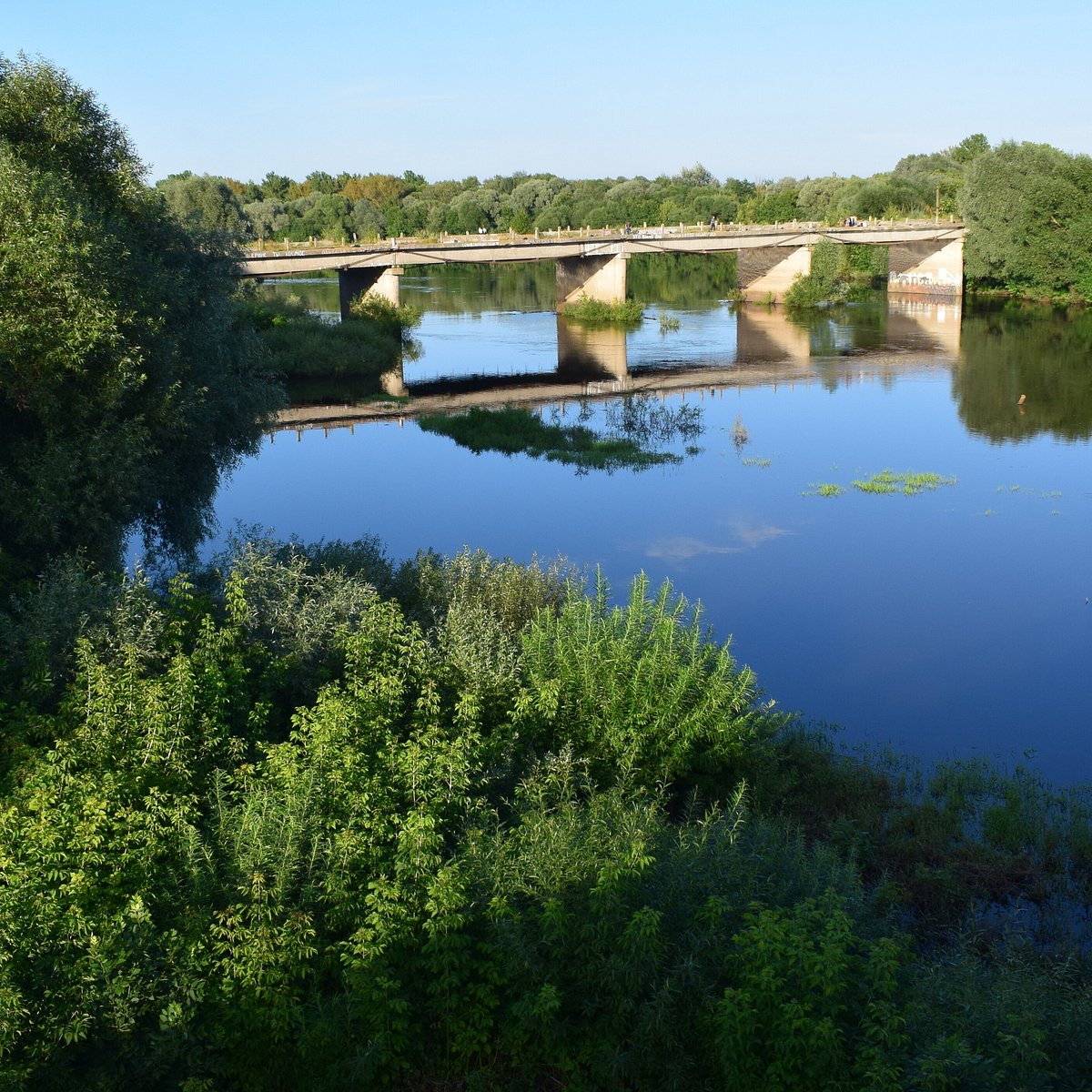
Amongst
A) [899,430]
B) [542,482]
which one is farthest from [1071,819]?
[899,430]

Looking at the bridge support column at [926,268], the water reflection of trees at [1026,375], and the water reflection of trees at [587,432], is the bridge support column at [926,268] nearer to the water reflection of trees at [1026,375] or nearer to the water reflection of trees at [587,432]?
the water reflection of trees at [1026,375]

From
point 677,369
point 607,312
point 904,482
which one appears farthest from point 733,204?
point 904,482

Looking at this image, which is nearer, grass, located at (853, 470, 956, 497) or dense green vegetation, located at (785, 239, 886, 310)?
grass, located at (853, 470, 956, 497)

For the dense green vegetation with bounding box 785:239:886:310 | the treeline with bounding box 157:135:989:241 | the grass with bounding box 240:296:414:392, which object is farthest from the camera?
the treeline with bounding box 157:135:989:241

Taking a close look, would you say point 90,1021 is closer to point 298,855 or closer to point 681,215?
point 298,855

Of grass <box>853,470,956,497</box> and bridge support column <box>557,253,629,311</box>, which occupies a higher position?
bridge support column <box>557,253,629,311</box>

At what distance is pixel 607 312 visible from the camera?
55.3 metres

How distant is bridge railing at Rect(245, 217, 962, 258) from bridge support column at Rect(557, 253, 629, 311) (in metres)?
1.54

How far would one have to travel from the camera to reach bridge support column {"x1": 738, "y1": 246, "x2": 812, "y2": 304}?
61562 millimetres

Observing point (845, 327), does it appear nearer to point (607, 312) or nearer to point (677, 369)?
point (607, 312)

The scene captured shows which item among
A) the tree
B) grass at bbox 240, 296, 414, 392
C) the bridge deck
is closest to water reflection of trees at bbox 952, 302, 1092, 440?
the bridge deck

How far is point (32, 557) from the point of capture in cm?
1406

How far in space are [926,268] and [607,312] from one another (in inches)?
810

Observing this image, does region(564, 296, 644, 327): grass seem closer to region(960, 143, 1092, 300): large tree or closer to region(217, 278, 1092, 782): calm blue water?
region(217, 278, 1092, 782): calm blue water
